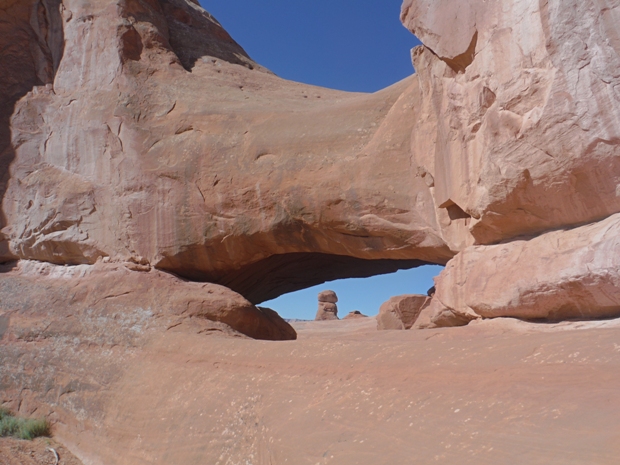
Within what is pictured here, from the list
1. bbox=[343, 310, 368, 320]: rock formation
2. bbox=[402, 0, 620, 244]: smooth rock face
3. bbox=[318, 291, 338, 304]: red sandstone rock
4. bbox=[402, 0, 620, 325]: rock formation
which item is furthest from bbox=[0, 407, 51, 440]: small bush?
bbox=[318, 291, 338, 304]: red sandstone rock

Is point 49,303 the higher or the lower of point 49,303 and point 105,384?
the higher

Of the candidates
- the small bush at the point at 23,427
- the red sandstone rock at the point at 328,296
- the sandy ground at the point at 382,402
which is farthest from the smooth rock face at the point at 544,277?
the red sandstone rock at the point at 328,296

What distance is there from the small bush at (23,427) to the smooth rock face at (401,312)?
678cm

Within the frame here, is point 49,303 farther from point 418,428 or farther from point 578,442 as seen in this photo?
point 578,442

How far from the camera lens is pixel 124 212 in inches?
267

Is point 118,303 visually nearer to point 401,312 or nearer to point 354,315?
point 401,312

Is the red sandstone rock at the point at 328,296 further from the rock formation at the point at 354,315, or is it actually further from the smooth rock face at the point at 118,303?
the smooth rock face at the point at 118,303

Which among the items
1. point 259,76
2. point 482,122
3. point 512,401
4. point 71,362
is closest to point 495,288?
point 482,122

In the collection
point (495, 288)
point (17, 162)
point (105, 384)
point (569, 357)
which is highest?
point (17, 162)

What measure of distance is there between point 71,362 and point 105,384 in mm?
686

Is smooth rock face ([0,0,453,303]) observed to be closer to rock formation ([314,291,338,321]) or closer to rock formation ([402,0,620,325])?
rock formation ([402,0,620,325])

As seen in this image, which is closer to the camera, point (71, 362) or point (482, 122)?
point (482, 122)

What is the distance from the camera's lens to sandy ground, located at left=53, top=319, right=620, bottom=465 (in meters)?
2.48

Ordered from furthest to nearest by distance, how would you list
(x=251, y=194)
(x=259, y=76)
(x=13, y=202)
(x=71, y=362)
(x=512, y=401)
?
(x=259, y=76)
(x=13, y=202)
(x=251, y=194)
(x=71, y=362)
(x=512, y=401)
